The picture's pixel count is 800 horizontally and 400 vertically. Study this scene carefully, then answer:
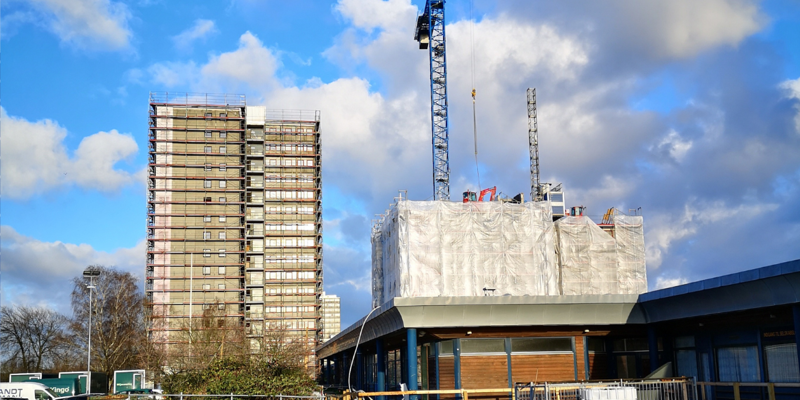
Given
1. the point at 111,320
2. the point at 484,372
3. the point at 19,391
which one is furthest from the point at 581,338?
the point at 111,320

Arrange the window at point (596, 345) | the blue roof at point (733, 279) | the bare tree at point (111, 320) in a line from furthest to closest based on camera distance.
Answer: the bare tree at point (111, 320) → the window at point (596, 345) → the blue roof at point (733, 279)

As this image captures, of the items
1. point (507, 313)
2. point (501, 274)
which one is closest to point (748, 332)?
point (507, 313)

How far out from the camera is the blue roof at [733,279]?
72.0 feet

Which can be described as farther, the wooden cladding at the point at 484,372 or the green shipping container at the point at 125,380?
the green shipping container at the point at 125,380

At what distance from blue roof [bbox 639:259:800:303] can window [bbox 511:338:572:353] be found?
460 cm

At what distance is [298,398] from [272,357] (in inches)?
219

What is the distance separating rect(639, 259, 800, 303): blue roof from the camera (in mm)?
21938

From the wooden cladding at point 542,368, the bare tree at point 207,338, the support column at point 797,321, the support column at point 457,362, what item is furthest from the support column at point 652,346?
the bare tree at point 207,338

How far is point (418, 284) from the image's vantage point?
187 ft

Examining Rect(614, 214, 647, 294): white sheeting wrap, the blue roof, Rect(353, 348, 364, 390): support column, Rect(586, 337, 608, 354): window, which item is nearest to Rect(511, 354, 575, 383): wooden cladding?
Rect(586, 337, 608, 354): window

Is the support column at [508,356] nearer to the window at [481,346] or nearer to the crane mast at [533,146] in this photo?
the window at [481,346]

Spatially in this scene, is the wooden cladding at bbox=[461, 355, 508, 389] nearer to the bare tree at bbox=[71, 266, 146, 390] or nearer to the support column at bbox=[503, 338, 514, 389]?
the support column at bbox=[503, 338, 514, 389]

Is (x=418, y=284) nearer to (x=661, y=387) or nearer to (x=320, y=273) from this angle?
(x=661, y=387)

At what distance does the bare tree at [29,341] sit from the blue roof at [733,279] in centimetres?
7984
